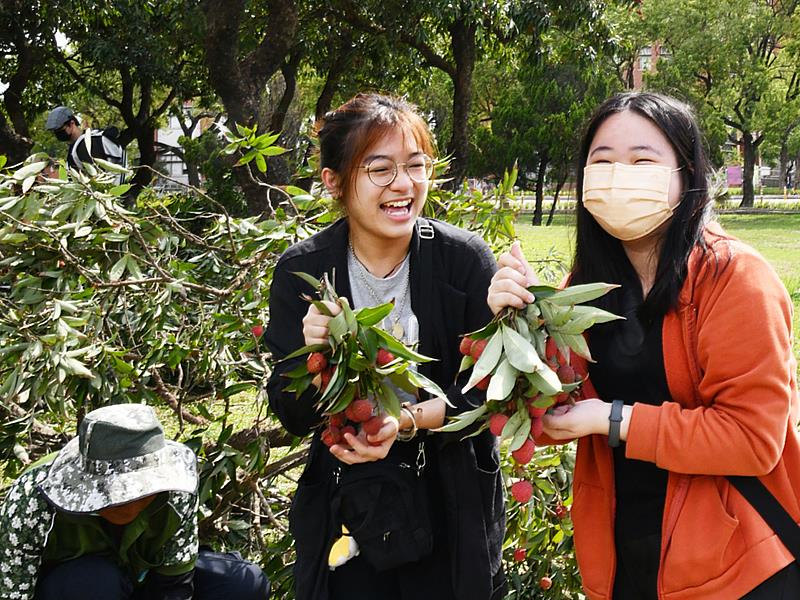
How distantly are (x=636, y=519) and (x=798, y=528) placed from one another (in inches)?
11.0

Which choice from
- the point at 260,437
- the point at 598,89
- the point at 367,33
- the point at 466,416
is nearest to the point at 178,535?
the point at 260,437

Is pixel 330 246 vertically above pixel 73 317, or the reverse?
pixel 330 246

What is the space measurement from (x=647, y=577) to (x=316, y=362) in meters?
0.74

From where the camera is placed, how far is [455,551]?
5.99ft

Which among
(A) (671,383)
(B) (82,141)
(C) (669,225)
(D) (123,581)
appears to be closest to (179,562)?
(D) (123,581)

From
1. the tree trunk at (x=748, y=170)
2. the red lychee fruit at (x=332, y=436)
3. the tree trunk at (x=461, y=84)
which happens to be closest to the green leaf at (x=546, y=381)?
the red lychee fruit at (x=332, y=436)

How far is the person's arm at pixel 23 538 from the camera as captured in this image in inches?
87.4

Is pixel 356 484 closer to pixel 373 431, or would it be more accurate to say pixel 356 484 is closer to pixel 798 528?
pixel 373 431

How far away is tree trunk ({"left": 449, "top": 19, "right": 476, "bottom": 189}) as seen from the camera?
10.2m

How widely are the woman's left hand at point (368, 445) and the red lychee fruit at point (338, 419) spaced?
0.04 m

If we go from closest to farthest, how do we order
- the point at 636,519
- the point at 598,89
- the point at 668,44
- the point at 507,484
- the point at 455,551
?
the point at 636,519
the point at 455,551
the point at 507,484
the point at 598,89
the point at 668,44

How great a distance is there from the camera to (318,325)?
1600 mm

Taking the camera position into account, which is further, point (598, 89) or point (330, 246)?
point (598, 89)

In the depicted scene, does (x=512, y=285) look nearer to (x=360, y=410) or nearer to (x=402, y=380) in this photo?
(x=402, y=380)
